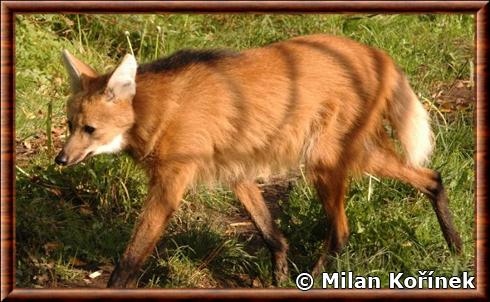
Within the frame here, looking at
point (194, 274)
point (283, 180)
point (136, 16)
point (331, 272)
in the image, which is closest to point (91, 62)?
point (136, 16)

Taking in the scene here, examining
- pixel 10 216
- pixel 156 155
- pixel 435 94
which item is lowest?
pixel 10 216

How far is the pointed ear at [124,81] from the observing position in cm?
399

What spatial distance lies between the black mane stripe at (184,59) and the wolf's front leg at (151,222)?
0.54 metres

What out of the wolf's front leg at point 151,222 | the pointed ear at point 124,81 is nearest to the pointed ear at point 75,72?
the pointed ear at point 124,81

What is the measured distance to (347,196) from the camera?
4609 millimetres

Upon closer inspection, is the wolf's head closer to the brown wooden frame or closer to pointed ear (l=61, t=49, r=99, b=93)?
pointed ear (l=61, t=49, r=99, b=93)

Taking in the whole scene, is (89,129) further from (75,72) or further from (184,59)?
(184,59)

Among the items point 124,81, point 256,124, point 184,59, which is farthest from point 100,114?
point 256,124

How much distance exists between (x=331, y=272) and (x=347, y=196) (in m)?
0.51

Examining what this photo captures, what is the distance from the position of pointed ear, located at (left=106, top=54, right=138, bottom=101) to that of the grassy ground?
0.78 meters

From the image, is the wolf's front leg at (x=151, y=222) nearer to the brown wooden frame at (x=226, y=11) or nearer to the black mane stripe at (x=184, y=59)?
the brown wooden frame at (x=226, y=11)

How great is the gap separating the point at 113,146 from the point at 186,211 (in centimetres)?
86

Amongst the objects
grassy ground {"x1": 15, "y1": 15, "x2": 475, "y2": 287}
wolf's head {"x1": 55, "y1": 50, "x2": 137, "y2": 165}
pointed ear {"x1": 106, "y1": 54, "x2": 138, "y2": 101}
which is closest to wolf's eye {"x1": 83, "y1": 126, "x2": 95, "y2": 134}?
wolf's head {"x1": 55, "y1": 50, "x2": 137, "y2": 165}

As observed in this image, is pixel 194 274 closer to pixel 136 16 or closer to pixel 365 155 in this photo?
pixel 365 155
